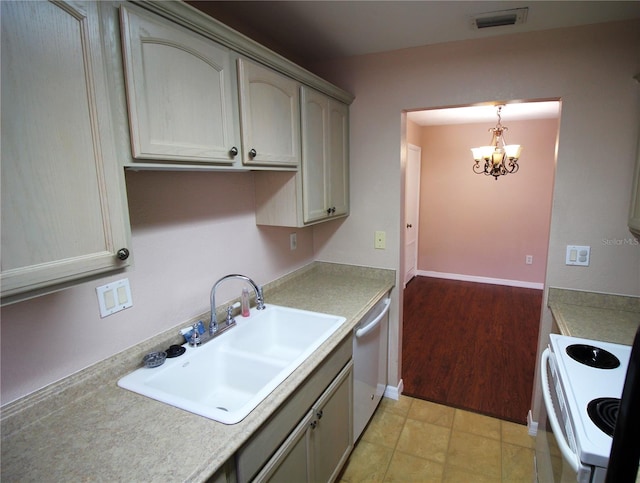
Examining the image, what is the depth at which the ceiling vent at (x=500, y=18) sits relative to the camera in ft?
5.58

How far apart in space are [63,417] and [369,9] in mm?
2016

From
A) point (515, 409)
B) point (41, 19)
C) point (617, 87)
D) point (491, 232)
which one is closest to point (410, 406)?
point (515, 409)

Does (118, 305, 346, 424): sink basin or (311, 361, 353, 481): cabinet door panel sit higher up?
(118, 305, 346, 424): sink basin

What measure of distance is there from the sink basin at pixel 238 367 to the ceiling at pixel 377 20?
1.48 m

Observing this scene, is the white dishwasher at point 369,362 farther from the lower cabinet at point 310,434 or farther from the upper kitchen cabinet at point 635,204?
the upper kitchen cabinet at point 635,204

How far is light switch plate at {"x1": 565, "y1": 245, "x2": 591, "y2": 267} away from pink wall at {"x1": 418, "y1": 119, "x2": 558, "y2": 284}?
3279 millimetres

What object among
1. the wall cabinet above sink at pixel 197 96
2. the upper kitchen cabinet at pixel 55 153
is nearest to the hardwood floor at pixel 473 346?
the wall cabinet above sink at pixel 197 96

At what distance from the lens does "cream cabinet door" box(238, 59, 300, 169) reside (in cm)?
143

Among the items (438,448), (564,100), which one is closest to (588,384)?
(438,448)

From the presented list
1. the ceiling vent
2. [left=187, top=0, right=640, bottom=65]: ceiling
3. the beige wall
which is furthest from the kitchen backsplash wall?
the ceiling vent

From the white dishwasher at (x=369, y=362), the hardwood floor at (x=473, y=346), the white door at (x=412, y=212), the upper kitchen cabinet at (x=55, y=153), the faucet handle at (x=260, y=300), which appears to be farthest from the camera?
the white door at (x=412, y=212)

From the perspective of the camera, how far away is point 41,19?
764mm

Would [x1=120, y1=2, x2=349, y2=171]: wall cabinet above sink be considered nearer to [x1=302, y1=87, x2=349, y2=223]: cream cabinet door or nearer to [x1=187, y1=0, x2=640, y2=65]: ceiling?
[x1=302, y1=87, x2=349, y2=223]: cream cabinet door

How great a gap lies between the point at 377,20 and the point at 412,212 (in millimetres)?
3694
